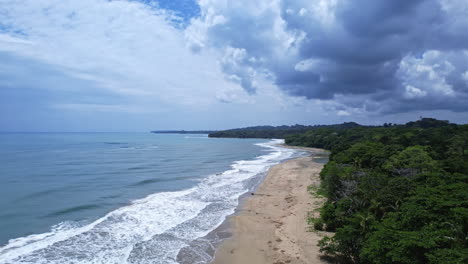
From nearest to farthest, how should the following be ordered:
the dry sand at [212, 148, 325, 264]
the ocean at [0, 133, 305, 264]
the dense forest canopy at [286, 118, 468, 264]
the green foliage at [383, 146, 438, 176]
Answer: the dense forest canopy at [286, 118, 468, 264]
the dry sand at [212, 148, 325, 264]
the ocean at [0, 133, 305, 264]
the green foliage at [383, 146, 438, 176]

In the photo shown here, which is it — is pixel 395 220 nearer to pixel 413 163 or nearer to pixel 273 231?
pixel 273 231

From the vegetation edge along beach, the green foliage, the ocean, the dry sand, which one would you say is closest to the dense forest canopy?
the vegetation edge along beach

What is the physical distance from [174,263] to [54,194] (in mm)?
17451

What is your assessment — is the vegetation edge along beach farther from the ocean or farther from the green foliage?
the ocean

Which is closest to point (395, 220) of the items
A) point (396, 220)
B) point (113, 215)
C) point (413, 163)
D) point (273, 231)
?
point (396, 220)

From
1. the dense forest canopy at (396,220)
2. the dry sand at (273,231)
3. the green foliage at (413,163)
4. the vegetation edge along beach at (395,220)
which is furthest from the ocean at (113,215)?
the green foliage at (413,163)

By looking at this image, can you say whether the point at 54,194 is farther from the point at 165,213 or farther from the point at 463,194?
the point at 463,194

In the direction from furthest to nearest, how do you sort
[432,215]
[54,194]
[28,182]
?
[28,182] < [54,194] < [432,215]

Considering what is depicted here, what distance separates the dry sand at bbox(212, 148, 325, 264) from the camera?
473 inches

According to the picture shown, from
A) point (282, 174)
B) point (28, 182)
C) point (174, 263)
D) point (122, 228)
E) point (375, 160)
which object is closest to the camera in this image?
point (174, 263)

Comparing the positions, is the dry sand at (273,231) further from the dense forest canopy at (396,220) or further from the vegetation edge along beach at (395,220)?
the dense forest canopy at (396,220)

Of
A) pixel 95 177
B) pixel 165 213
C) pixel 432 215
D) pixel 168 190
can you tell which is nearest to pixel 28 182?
pixel 95 177

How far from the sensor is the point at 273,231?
50.2ft

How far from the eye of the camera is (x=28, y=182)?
91.2ft
